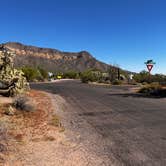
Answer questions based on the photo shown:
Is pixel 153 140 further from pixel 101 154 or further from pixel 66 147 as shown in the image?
pixel 66 147

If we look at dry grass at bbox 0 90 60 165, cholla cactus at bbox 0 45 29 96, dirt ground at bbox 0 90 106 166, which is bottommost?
dirt ground at bbox 0 90 106 166

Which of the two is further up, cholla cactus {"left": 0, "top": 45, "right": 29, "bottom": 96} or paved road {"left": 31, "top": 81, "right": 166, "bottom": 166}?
cholla cactus {"left": 0, "top": 45, "right": 29, "bottom": 96}

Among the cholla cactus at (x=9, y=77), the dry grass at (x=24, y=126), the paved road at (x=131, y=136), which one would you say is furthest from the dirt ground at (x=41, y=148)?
the cholla cactus at (x=9, y=77)

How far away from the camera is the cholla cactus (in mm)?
21834

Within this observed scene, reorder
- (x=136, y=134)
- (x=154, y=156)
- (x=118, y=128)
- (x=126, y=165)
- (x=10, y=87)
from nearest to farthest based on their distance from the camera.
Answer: (x=126, y=165)
(x=154, y=156)
(x=136, y=134)
(x=118, y=128)
(x=10, y=87)

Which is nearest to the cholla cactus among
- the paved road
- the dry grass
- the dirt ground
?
the dry grass

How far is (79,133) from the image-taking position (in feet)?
35.6

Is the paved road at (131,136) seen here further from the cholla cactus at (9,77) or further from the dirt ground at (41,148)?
the cholla cactus at (9,77)

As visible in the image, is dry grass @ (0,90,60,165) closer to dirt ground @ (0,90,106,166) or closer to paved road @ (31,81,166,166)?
dirt ground @ (0,90,106,166)

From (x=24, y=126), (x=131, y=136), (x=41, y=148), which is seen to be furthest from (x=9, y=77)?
(x=41, y=148)

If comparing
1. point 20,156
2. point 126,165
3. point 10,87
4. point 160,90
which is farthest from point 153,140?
Answer: point 160,90

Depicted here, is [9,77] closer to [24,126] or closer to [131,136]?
[24,126]

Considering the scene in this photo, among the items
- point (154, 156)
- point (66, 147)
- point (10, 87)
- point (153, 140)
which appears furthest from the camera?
point (10, 87)

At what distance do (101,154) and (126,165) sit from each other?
3.76 feet
